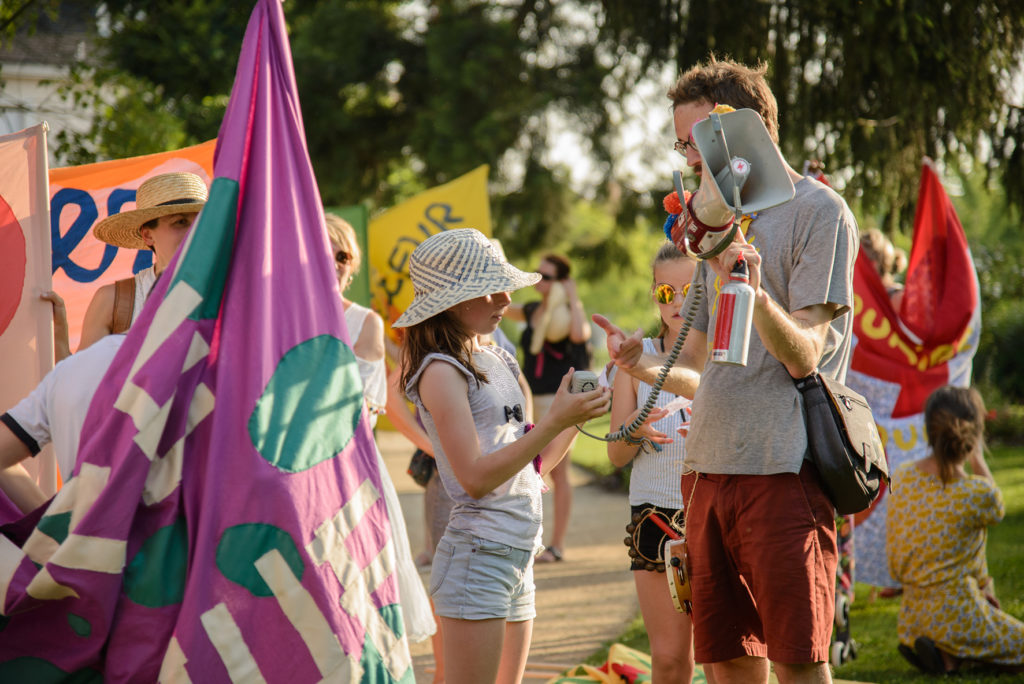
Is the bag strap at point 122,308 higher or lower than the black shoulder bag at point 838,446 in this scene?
higher

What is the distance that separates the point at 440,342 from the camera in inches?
106

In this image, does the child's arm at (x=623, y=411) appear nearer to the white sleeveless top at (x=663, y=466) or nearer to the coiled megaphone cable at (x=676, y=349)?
the white sleeveless top at (x=663, y=466)

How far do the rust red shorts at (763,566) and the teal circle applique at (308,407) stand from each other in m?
1.01

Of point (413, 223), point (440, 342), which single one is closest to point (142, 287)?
point (440, 342)

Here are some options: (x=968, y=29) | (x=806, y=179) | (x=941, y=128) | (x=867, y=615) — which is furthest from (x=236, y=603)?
(x=941, y=128)

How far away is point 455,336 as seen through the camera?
2.69m

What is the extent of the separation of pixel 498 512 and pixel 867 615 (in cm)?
393

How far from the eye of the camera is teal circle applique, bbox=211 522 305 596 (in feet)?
6.89

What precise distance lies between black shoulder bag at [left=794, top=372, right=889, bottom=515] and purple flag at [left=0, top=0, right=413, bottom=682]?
1.09 meters

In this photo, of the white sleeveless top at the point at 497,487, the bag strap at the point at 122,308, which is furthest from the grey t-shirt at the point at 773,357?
the bag strap at the point at 122,308

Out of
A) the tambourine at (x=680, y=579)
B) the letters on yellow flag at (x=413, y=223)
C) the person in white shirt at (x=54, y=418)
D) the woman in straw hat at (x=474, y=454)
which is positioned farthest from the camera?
the letters on yellow flag at (x=413, y=223)

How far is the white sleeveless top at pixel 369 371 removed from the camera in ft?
13.7

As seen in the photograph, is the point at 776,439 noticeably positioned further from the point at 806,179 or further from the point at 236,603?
the point at 236,603

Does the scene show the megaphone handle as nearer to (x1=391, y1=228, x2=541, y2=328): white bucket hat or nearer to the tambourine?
(x1=391, y1=228, x2=541, y2=328): white bucket hat
